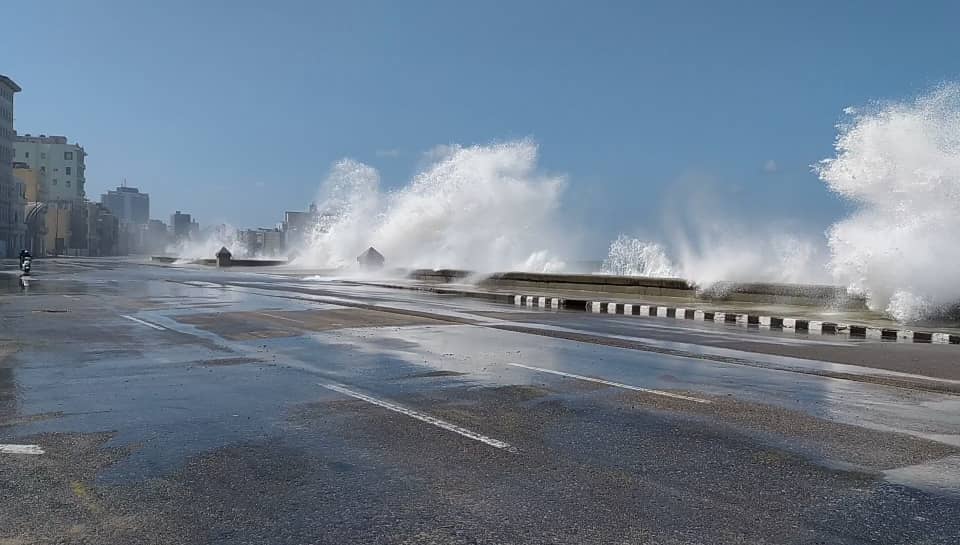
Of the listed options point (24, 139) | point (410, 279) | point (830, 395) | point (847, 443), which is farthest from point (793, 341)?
point (24, 139)

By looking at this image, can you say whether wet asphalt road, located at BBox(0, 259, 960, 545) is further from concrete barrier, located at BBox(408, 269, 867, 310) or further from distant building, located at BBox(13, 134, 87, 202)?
distant building, located at BBox(13, 134, 87, 202)

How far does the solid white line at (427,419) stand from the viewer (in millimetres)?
5719

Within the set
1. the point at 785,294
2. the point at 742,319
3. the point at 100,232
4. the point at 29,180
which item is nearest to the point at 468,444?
the point at 742,319

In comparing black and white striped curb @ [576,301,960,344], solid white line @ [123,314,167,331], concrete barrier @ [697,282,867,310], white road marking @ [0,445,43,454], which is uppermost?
concrete barrier @ [697,282,867,310]

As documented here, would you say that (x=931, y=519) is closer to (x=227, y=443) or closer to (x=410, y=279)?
(x=227, y=443)

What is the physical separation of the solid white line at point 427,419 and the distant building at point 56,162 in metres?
169

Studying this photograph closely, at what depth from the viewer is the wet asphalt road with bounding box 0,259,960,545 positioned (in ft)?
13.4

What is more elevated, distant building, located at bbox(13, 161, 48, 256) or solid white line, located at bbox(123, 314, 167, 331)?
distant building, located at bbox(13, 161, 48, 256)

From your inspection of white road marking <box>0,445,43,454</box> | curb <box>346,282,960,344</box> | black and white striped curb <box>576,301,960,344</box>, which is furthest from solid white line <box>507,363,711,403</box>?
black and white striped curb <box>576,301,960,344</box>

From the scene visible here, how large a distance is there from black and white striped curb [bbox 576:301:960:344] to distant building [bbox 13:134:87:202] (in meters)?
160

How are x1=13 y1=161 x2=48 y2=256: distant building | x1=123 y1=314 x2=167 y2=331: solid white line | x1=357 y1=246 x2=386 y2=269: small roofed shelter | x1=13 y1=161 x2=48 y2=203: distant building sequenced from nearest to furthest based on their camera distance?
x1=123 y1=314 x2=167 y2=331: solid white line → x1=357 y1=246 x2=386 y2=269: small roofed shelter → x1=13 y1=161 x2=48 y2=256: distant building → x1=13 y1=161 x2=48 y2=203: distant building

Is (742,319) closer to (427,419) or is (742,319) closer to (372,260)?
(427,419)

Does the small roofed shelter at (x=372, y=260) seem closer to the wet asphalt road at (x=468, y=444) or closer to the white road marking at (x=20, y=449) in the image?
the wet asphalt road at (x=468, y=444)

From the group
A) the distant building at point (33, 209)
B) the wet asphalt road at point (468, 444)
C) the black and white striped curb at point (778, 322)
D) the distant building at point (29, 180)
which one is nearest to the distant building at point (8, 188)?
the distant building at point (33, 209)
